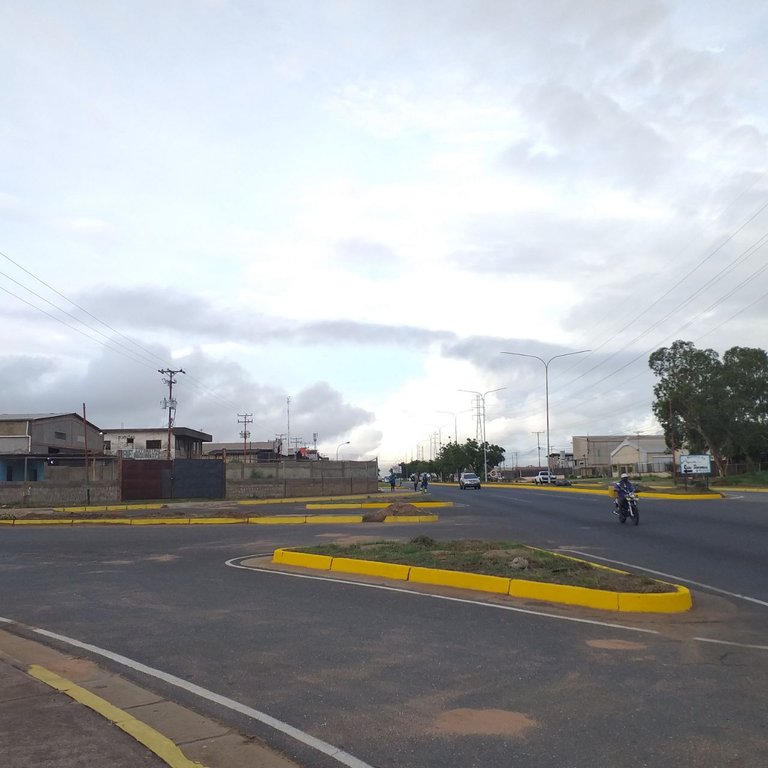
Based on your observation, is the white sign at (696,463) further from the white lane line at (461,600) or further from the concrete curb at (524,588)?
the white lane line at (461,600)

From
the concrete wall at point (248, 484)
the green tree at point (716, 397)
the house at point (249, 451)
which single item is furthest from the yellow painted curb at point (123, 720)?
the house at point (249, 451)

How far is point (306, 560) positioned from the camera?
14445mm

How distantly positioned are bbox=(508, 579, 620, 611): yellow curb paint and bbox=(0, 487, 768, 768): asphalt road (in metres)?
0.53

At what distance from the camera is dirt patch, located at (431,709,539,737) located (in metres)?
5.42

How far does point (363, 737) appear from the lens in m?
5.36

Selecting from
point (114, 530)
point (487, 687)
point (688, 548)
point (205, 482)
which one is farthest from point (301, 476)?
point (487, 687)

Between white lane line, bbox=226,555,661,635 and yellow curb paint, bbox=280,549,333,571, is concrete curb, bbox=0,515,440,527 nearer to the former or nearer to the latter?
yellow curb paint, bbox=280,549,333,571

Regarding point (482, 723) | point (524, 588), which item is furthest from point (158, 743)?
point (524, 588)

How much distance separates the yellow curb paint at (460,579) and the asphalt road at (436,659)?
1.87ft

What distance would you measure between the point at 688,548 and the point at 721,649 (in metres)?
9.64

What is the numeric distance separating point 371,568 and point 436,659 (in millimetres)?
5908

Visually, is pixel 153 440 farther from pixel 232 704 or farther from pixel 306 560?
pixel 232 704

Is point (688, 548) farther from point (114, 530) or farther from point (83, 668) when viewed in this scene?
point (114, 530)

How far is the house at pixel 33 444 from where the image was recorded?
2322 inches
